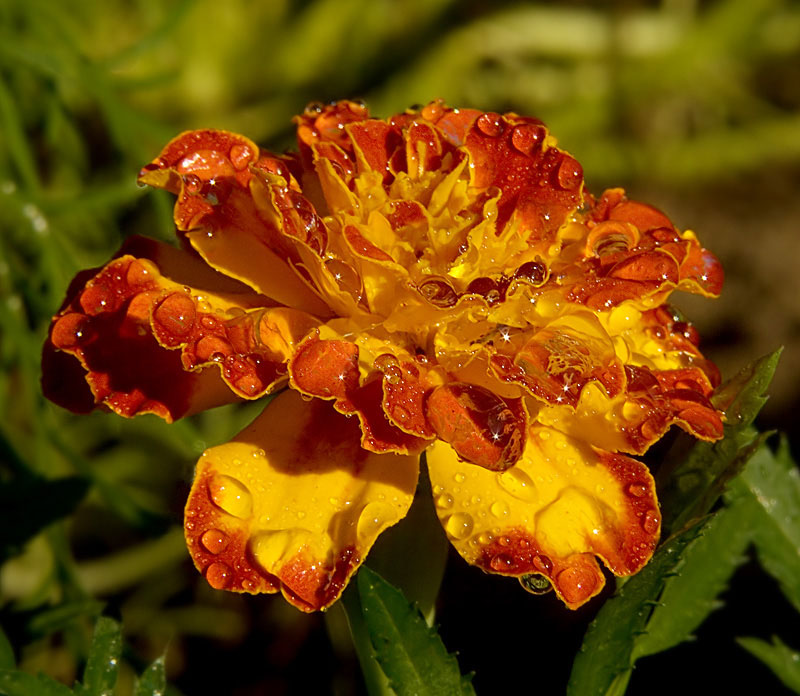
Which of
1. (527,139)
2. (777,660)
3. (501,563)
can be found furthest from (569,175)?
A: (777,660)

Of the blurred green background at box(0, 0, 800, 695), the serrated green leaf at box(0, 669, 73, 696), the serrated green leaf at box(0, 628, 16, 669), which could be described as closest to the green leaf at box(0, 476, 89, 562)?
the blurred green background at box(0, 0, 800, 695)

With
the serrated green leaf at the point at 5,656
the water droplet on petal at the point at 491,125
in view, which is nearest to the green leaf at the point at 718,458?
the water droplet on petal at the point at 491,125

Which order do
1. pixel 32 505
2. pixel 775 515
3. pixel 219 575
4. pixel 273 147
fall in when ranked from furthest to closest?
1. pixel 273 147
2. pixel 32 505
3. pixel 775 515
4. pixel 219 575

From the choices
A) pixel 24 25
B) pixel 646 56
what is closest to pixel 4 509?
pixel 24 25

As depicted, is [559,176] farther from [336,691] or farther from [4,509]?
[4,509]

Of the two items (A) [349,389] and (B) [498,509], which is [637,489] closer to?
(B) [498,509]
